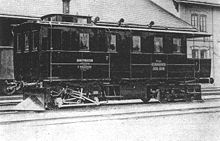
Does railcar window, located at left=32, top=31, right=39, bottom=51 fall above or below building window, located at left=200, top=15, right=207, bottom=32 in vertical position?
below

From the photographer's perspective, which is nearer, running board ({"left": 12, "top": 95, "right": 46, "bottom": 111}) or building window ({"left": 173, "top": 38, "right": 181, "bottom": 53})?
running board ({"left": 12, "top": 95, "right": 46, "bottom": 111})

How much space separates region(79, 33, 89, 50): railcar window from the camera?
46.8 feet

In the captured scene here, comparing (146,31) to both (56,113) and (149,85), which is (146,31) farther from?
(56,113)

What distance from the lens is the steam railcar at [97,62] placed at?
13.6 metres

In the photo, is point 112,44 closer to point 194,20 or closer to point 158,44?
point 158,44

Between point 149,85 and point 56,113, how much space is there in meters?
5.05

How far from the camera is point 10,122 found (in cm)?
1038

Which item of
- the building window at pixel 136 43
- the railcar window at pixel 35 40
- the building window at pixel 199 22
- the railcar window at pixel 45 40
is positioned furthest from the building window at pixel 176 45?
the building window at pixel 199 22

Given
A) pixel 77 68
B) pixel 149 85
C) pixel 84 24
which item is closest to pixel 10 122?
pixel 77 68

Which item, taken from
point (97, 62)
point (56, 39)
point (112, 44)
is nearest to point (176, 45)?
point (112, 44)

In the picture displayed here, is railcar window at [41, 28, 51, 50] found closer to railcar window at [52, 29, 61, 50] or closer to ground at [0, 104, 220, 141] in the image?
railcar window at [52, 29, 61, 50]

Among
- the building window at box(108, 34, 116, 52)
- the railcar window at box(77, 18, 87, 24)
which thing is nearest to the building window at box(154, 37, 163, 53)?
the building window at box(108, 34, 116, 52)

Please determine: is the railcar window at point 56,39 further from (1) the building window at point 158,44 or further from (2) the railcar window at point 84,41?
(1) the building window at point 158,44

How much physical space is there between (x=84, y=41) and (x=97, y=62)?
95cm
